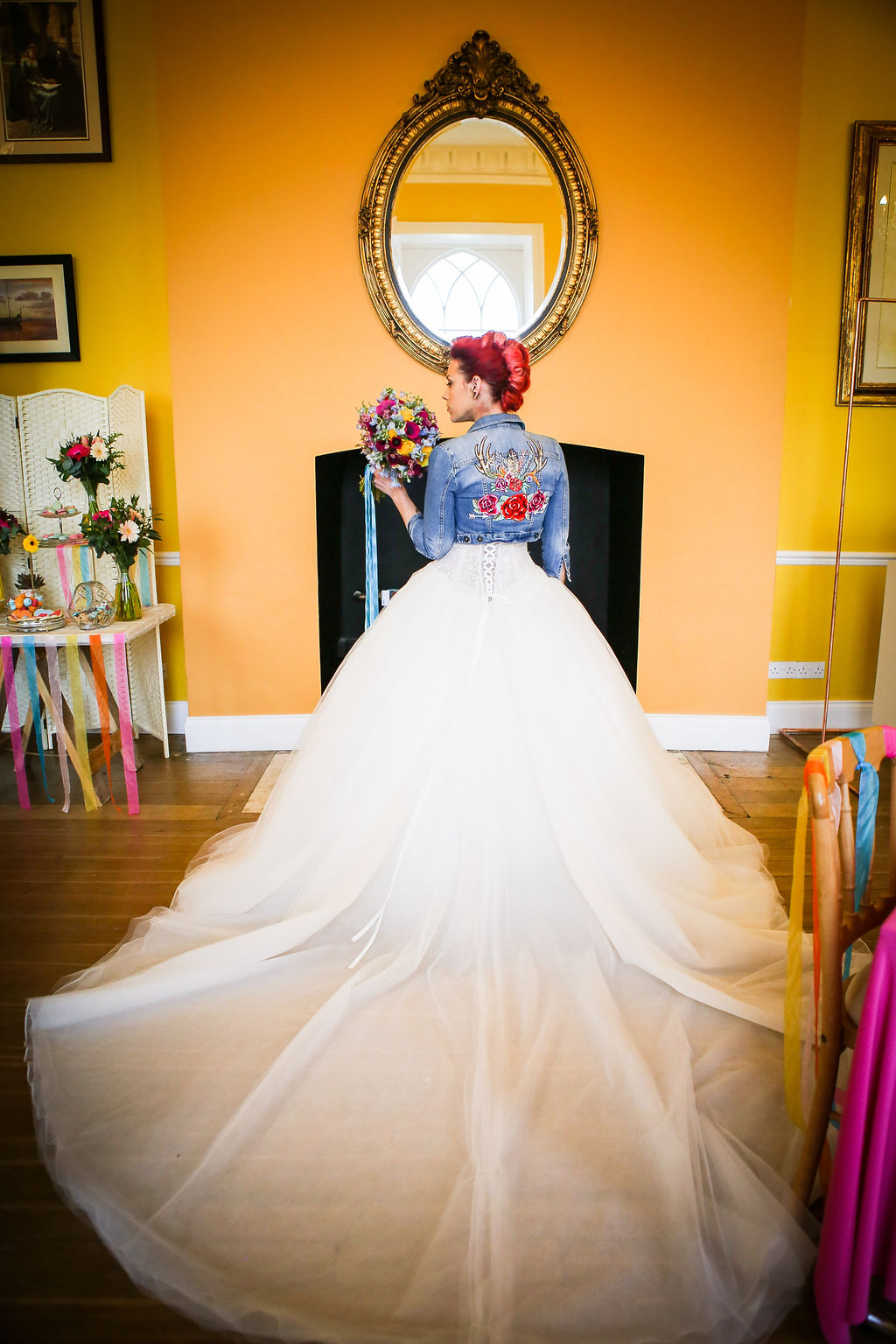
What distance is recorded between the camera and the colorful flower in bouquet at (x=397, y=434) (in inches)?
114

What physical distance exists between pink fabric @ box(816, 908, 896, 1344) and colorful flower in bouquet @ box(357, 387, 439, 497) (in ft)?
6.85

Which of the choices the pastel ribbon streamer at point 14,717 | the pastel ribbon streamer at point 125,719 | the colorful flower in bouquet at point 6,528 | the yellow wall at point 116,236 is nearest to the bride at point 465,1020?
the pastel ribbon streamer at point 125,719

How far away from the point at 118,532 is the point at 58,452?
862 millimetres

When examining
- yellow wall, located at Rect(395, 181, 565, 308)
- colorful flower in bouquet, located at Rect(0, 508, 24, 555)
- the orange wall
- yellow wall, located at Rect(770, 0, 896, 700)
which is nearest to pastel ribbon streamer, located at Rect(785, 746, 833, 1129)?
the orange wall

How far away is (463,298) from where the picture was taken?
4.21 metres

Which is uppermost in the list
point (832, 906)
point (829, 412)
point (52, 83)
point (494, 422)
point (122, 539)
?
point (52, 83)

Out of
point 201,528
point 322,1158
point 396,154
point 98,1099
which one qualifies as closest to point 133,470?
point 201,528

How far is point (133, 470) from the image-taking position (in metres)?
4.46

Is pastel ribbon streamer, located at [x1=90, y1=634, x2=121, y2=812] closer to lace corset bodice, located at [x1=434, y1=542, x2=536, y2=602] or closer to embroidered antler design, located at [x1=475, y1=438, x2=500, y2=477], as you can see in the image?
lace corset bodice, located at [x1=434, y1=542, x2=536, y2=602]

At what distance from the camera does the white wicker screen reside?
174 inches

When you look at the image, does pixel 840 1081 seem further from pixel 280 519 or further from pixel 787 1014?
pixel 280 519

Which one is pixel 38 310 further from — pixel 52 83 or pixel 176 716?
pixel 176 716

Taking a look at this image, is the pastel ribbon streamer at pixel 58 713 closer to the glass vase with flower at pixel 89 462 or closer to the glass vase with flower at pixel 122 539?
the glass vase with flower at pixel 122 539

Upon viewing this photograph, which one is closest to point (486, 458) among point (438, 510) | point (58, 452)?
point (438, 510)
